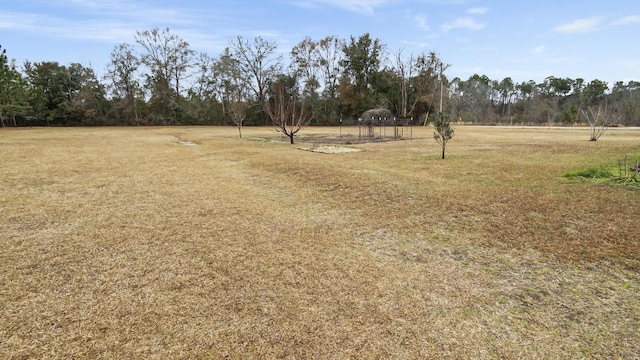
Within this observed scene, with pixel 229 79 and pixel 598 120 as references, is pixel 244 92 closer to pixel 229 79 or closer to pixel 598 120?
pixel 229 79

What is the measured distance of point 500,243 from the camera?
11.5 ft

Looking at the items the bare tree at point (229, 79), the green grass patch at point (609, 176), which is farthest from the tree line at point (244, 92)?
the green grass patch at point (609, 176)

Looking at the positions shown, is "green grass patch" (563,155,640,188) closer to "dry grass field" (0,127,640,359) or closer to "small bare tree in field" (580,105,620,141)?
"dry grass field" (0,127,640,359)

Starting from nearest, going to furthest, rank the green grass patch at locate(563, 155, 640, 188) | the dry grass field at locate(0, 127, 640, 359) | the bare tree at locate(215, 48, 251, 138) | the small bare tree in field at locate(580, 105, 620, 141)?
1. the dry grass field at locate(0, 127, 640, 359)
2. the green grass patch at locate(563, 155, 640, 188)
3. the small bare tree in field at locate(580, 105, 620, 141)
4. the bare tree at locate(215, 48, 251, 138)

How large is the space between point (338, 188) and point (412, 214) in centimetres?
183

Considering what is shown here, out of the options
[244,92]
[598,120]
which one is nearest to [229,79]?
[244,92]

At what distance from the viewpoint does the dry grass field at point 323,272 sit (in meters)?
2.01

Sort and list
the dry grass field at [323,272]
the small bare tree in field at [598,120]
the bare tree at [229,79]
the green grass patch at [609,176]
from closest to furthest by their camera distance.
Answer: the dry grass field at [323,272], the green grass patch at [609,176], the small bare tree in field at [598,120], the bare tree at [229,79]

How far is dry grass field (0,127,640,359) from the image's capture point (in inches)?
79.0

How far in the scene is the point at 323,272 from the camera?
9.57 ft

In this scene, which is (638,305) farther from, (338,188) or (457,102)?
(457,102)

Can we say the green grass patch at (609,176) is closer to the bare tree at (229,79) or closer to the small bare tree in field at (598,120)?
the small bare tree in field at (598,120)

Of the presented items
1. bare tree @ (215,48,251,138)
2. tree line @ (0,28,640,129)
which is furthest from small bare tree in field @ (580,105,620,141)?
bare tree @ (215,48,251,138)

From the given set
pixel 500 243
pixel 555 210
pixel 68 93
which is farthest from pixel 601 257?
pixel 68 93
